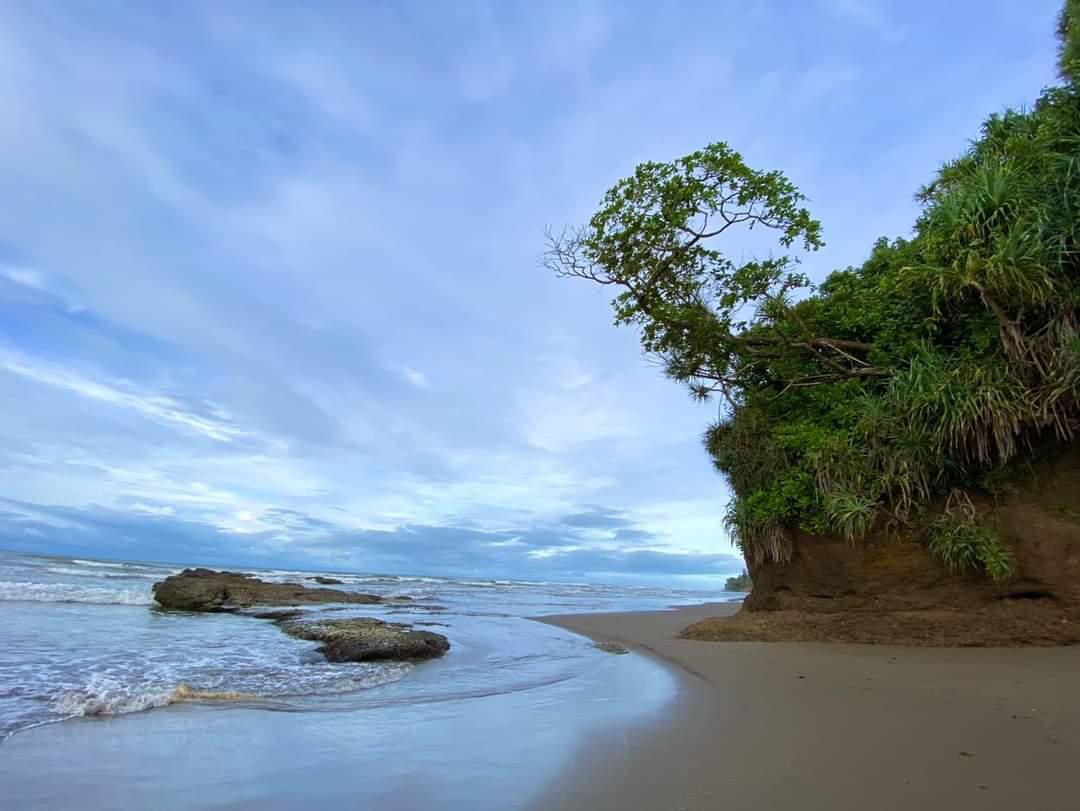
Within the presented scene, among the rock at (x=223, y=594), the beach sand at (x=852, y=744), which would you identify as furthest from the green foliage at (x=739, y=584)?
the beach sand at (x=852, y=744)

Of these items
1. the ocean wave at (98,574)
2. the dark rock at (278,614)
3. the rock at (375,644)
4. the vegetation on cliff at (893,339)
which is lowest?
the rock at (375,644)

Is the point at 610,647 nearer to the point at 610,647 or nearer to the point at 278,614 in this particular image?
the point at 610,647

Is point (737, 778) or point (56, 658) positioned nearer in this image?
point (737, 778)

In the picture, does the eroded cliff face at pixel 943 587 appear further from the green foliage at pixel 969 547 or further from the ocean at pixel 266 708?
the ocean at pixel 266 708

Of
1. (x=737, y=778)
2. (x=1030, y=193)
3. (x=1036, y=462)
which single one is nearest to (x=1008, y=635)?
(x=1036, y=462)

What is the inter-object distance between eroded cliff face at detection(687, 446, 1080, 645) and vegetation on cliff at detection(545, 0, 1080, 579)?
288 millimetres

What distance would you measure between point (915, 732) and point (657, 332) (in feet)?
28.8

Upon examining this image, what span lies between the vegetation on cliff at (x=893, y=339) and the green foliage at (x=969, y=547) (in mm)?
23

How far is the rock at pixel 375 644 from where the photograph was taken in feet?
29.4

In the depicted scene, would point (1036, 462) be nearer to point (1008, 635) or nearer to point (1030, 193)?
point (1008, 635)

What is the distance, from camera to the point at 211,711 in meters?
5.55

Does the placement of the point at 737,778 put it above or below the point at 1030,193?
below

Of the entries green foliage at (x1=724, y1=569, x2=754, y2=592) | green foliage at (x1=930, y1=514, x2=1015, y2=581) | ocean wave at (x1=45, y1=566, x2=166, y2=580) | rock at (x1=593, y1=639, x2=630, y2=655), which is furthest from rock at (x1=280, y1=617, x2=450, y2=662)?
green foliage at (x1=724, y1=569, x2=754, y2=592)

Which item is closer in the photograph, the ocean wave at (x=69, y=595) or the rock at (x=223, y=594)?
the rock at (x=223, y=594)
